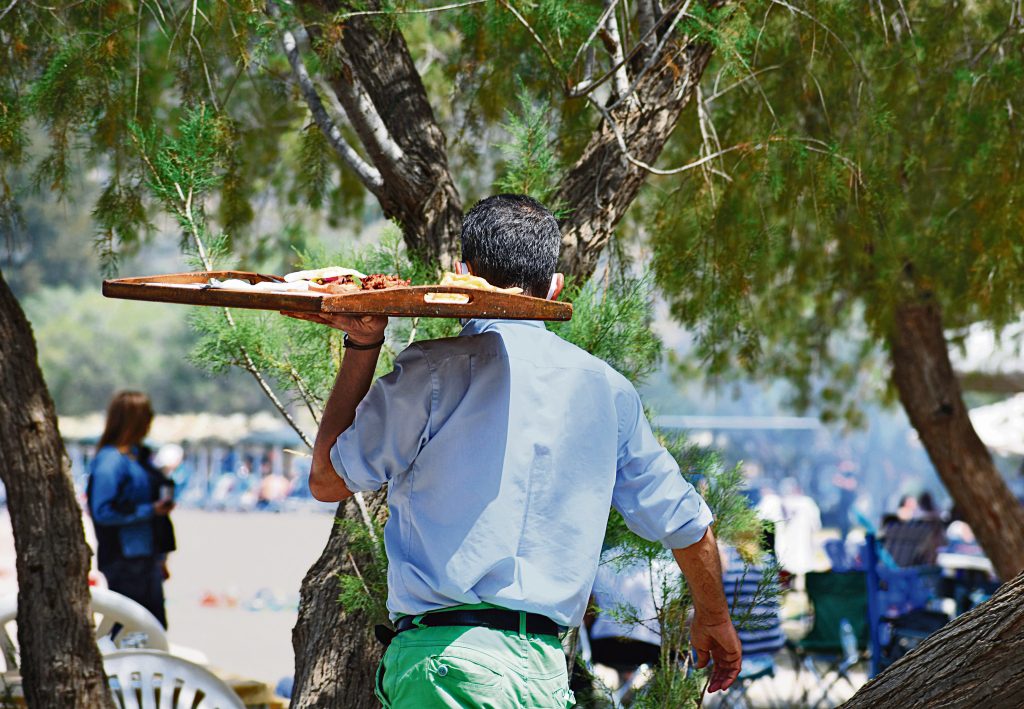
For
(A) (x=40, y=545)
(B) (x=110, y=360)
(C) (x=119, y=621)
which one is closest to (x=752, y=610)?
(A) (x=40, y=545)

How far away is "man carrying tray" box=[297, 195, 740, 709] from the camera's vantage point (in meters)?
1.84

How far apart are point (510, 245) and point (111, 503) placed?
3967 millimetres

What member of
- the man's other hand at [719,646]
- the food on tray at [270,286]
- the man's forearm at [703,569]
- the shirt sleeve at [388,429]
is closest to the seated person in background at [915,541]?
the man's other hand at [719,646]

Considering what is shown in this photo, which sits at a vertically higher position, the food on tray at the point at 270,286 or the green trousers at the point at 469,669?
the food on tray at the point at 270,286

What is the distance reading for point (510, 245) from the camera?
1963 millimetres

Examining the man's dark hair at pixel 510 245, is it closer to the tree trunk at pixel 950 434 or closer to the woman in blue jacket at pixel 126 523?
the woman in blue jacket at pixel 126 523

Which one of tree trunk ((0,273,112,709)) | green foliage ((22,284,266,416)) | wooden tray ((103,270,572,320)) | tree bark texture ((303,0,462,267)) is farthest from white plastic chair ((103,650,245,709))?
green foliage ((22,284,266,416))

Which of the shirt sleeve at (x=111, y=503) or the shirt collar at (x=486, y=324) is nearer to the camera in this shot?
the shirt collar at (x=486, y=324)

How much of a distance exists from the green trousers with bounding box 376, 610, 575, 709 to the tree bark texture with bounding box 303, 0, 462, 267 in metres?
1.49

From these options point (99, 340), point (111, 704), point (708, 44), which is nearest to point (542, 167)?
point (708, 44)

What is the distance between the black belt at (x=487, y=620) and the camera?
1.84 m

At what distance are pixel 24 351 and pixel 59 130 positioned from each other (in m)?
0.72

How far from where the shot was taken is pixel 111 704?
352 cm

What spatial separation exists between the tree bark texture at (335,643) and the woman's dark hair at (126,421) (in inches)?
108
